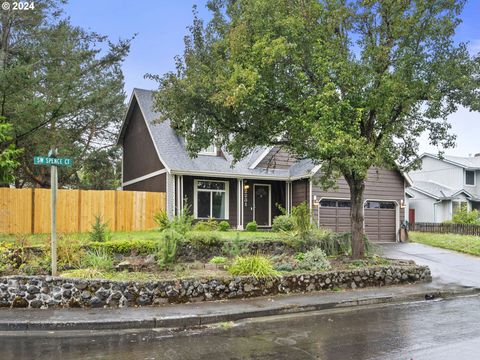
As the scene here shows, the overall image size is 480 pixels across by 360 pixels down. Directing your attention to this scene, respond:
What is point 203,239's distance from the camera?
12773mm

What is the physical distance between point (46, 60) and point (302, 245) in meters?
12.7

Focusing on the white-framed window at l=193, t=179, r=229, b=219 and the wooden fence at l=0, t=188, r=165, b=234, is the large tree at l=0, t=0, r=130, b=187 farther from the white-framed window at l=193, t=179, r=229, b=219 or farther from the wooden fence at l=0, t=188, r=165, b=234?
the white-framed window at l=193, t=179, r=229, b=219

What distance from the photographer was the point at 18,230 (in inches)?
650

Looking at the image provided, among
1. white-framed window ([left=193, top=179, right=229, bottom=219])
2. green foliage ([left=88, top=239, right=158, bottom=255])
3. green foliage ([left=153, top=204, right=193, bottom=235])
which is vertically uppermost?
white-framed window ([left=193, top=179, right=229, bottom=219])

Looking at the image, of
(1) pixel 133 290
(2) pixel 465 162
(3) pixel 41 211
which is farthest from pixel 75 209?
(2) pixel 465 162

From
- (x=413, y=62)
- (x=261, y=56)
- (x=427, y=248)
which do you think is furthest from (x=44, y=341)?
(x=427, y=248)

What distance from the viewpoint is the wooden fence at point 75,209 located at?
1653cm

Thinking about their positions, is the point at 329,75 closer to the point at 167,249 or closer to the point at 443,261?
the point at 167,249

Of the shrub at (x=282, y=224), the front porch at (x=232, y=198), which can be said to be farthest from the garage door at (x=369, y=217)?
the shrub at (x=282, y=224)

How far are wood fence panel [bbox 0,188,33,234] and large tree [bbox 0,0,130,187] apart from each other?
1.82 m

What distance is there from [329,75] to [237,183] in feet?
37.4

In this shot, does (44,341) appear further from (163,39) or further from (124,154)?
(124,154)

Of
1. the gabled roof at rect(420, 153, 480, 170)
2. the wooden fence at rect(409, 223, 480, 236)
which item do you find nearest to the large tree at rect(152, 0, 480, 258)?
the wooden fence at rect(409, 223, 480, 236)

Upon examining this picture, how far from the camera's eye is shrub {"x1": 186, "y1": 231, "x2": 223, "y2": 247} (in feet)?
41.3
